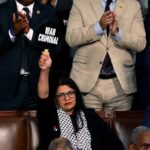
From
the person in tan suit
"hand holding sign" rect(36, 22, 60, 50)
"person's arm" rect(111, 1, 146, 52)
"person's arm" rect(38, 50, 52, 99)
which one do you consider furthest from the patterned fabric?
"person's arm" rect(111, 1, 146, 52)

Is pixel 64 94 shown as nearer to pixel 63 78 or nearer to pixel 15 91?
pixel 63 78

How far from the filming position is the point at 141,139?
3.41m

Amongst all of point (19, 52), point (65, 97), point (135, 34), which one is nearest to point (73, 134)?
point (65, 97)

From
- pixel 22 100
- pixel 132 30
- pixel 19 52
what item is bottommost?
pixel 22 100

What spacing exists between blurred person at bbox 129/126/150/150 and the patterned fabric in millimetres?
383

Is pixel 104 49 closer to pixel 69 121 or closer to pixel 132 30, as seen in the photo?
pixel 132 30

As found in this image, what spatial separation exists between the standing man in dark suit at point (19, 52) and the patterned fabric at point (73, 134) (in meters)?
0.33

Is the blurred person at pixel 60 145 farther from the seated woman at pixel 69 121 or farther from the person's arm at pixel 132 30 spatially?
the person's arm at pixel 132 30

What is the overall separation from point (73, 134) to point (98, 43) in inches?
23.4

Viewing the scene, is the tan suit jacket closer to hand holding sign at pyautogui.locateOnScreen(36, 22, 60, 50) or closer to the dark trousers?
hand holding sign at pyautogui.locateOnScreen(36, 22, 60, 50)

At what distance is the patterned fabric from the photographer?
3752 mm

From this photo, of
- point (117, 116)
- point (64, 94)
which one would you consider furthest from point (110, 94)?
point (64, 94)

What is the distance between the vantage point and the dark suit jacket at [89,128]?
3.75 metres

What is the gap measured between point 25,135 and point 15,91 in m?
0.28
